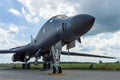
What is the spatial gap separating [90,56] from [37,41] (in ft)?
45.4

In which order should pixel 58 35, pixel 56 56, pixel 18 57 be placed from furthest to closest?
pixel 18 57 → pixel 58 35 → pixel 56 56

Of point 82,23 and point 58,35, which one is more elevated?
point 82,23

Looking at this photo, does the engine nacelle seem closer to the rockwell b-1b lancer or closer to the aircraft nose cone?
the rockwell b-1b lancer

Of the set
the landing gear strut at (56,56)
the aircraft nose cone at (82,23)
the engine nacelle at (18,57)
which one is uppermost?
the aircraft nose cone at (82,23)

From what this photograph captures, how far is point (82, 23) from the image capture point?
64.9 feet

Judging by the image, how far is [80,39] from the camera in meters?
23.8

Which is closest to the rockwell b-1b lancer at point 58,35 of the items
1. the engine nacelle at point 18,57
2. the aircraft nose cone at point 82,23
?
the aircraft nose cone at point 82,23

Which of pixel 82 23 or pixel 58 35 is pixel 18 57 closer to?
pixel 58 35

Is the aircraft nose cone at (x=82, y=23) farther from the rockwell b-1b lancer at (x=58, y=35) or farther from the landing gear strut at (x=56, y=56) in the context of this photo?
the landing gear strut at (x=56, y=56)

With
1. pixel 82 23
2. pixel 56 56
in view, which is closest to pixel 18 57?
pixel 56 56

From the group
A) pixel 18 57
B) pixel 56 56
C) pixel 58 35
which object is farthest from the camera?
pixel 18 57

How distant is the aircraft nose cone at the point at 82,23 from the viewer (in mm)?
19406

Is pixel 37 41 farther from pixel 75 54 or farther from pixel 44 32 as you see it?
pixel 75 54

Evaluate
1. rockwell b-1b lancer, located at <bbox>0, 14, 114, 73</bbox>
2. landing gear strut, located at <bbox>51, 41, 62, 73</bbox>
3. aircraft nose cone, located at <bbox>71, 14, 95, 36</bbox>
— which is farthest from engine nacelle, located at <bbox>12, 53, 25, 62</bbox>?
aircraft nose cone, located at <bbox>71, 14, 95, 36</bbox>
